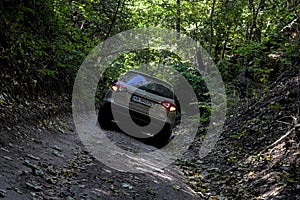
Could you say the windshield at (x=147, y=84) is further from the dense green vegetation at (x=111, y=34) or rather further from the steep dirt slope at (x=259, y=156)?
the dense green vegetation at (x=111, y=34)

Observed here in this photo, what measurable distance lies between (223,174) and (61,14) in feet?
26.4

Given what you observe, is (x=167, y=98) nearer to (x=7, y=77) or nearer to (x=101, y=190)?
(x=7, y=77)

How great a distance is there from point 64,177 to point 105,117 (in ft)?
13.7

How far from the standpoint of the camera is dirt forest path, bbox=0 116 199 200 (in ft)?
12.9

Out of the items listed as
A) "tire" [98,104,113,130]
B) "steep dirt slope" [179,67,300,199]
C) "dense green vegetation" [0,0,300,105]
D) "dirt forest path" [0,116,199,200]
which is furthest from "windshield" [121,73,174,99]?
"dirt forest path" [0,116,199,200]

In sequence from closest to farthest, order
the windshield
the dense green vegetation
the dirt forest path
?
the dirt forest path
the dense green vegetation
the windshield

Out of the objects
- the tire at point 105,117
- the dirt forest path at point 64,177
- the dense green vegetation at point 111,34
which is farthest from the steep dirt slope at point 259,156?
the tire at point 105,117

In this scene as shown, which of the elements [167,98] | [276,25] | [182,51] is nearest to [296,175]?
[167,98]

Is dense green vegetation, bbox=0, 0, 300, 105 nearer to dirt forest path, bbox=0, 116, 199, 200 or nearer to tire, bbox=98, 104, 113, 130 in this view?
dirt forest path, bbox=0, 116, 199, 200

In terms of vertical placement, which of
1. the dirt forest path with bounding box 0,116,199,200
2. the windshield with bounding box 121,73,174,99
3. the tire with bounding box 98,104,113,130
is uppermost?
the windshield with bounding box 121,73,174,99

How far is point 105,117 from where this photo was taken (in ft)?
28.8

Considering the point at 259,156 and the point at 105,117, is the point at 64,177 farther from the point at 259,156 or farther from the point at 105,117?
the point at 105,117

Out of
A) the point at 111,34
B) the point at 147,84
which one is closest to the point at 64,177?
the point at 147,84

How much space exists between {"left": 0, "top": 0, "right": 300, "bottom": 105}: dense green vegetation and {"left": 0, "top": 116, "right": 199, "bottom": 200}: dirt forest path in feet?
4.78
